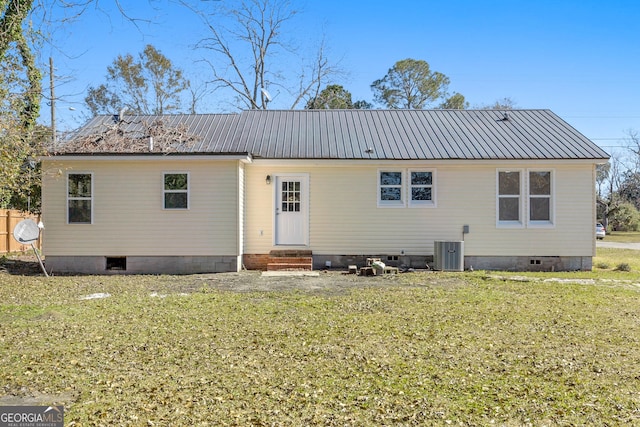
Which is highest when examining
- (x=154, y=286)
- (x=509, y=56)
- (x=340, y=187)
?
(x=509, y=56)

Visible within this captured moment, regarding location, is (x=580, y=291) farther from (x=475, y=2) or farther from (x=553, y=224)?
(x=475, y=2)

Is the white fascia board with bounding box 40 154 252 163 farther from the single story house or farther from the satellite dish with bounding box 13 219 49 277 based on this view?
the satellite dish with bounding box 13 219 49 277

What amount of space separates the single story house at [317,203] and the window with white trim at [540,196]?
0.03 m

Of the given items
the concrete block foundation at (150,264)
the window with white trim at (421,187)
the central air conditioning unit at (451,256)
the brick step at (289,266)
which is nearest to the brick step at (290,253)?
the brick step at (289,266)

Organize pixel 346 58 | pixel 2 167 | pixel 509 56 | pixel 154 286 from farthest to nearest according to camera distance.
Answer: pixel 346 58 < pixel 509 56 < pixel 154 286 < pixel 2 167

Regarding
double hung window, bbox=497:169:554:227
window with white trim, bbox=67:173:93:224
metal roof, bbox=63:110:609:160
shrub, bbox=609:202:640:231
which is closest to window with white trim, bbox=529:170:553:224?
double hung window, bbox=497:169:554:227

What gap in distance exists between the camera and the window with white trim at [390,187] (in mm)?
12656

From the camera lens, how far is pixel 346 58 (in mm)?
27359

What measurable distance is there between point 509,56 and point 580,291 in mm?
13233

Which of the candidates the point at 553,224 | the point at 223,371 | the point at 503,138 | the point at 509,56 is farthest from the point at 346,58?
the point at 223,371

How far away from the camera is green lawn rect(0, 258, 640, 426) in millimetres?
3564

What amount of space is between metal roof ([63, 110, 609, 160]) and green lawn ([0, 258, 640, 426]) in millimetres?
5069

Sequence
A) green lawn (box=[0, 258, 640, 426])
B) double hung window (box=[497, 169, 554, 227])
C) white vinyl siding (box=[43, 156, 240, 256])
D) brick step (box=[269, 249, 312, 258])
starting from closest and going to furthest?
green lawn (box=[0, 258, 640, 426]), white vinyl siding (box=[43, 156, 240, 256]), brick step (box=[269, 249, 312, 258]), double hung window (box=[497, 169, 554, 227])

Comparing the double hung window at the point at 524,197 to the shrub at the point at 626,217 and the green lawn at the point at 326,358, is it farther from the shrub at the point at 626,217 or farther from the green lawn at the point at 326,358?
the shrub at the point at 626,217
